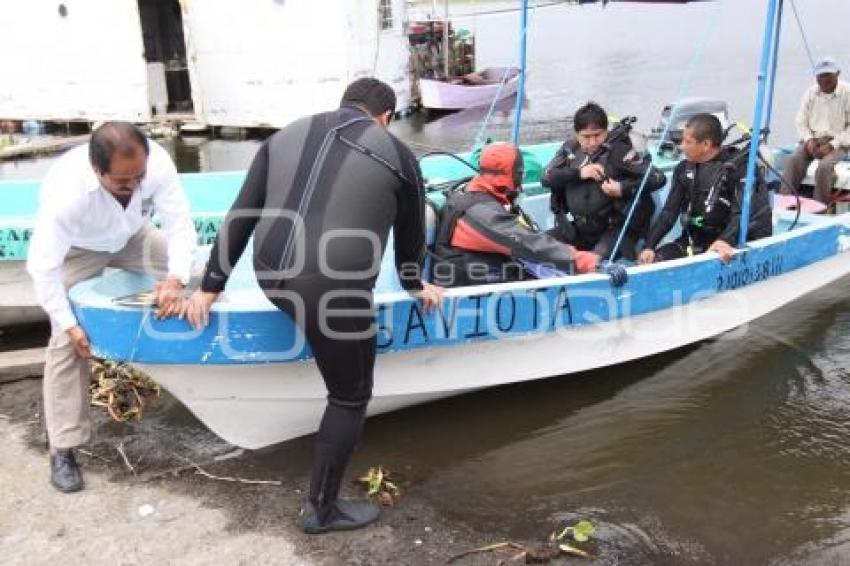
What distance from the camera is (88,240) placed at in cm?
370

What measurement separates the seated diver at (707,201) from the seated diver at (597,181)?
7.9 inches

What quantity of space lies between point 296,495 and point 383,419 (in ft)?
3.01

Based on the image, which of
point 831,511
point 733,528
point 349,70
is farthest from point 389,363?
point 349,70

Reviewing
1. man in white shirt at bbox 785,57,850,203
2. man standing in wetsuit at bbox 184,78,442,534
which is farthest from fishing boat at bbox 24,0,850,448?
man in white shirt at bbox 785,57,850,203

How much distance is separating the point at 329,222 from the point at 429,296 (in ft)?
2.65

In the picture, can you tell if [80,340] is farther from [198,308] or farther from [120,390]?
[120,390]

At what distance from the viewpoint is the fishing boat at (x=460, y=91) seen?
19.9 meters

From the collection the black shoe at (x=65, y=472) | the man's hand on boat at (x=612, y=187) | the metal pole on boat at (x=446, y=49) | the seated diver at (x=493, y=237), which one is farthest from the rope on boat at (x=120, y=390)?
the metal pole on boat at (x=446, y=49)

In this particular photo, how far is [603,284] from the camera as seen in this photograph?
4266mm

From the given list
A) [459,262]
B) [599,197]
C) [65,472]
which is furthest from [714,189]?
[65,472]

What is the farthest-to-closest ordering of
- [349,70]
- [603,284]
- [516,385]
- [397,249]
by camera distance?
[349,70], [516,385], [603,284], [397,249]

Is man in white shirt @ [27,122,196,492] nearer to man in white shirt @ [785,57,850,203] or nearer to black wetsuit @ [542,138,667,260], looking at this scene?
black wetsuit @ [542,138,667,260]

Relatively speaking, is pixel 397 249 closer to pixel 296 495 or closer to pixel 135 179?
pixel 135 179

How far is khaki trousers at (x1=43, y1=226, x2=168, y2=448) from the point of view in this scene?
12.0 ft
